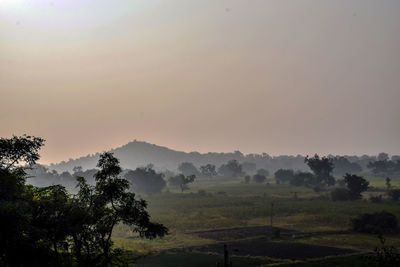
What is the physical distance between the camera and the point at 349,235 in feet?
234

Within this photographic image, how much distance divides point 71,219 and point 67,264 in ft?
11.6

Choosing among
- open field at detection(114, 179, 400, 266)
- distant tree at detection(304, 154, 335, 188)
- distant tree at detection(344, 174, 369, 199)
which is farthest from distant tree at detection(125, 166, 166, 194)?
distant tree at detection(344, 174, 369, 199)

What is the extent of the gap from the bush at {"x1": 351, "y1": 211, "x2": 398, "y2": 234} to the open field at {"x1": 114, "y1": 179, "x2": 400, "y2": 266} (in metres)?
2.98

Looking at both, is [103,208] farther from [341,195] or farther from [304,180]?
[304,180]

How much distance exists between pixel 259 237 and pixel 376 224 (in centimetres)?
2556

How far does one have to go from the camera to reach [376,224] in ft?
247

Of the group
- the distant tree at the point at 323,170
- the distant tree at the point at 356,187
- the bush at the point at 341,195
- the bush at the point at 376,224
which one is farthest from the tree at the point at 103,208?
the distant tree at the point at 323,170

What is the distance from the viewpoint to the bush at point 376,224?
73312mm

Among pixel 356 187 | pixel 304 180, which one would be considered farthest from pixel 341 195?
pixel 304 180

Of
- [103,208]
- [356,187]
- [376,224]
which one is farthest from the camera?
[356,187]

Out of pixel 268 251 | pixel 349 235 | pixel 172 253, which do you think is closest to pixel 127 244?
pixel 172 253

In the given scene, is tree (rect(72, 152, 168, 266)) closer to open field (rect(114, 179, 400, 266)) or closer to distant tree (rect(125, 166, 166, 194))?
open field (rect(114, 179, 400, 266))

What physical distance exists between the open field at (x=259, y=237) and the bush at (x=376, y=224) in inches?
117

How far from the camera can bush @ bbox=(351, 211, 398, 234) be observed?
73312 mm
